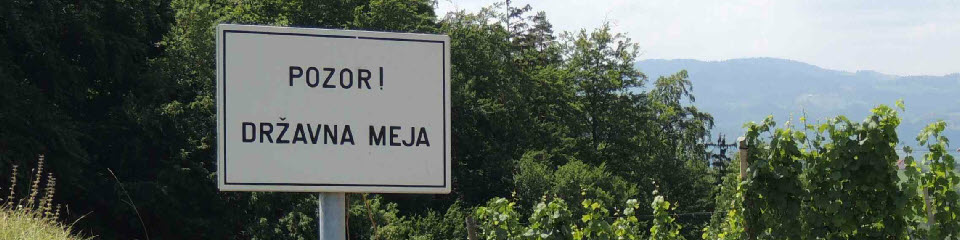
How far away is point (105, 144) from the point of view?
26609 millimetres

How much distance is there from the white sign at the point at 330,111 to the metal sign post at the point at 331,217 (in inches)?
0.9

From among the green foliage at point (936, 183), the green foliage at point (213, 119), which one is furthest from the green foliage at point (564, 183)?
the green foliage at point (936, 183)

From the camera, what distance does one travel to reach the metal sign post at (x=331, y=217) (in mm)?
1815

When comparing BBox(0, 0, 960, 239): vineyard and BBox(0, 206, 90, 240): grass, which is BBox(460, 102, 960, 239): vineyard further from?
BBox(0, 206, 90, 240): grass

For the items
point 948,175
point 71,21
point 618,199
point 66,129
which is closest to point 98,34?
point 71,21

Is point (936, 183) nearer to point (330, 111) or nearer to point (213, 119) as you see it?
point (330, 111)

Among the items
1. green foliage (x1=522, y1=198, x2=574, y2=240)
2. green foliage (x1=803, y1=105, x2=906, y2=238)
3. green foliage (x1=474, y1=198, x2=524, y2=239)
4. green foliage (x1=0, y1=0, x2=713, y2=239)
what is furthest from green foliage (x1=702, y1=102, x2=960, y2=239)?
green foliage (x1=0, y1=0, x2=713, y2=239)

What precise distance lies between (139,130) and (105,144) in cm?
83

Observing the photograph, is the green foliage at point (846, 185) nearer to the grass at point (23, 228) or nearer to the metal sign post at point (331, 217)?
the grass at point (23, 228)

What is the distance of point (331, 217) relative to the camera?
1.83 metres

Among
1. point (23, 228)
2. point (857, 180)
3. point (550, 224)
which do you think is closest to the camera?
point (23, 228)

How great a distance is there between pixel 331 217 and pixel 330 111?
7.4 inches

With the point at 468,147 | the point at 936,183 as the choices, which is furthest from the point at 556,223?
the point at 468,147

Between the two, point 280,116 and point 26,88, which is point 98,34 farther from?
point 280,116
